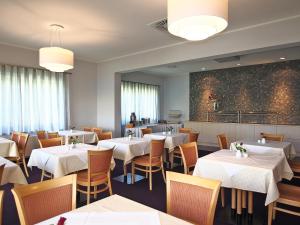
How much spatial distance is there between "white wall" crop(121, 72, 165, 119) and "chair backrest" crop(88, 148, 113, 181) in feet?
17.5

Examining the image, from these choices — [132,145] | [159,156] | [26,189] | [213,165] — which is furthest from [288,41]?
[26,189]

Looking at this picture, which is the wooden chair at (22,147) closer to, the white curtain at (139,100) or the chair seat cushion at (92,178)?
the chair seat cushion at (92,178)

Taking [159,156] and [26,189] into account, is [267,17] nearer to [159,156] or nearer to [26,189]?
[159,156]

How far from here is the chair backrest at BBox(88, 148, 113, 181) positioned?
2.71 meters

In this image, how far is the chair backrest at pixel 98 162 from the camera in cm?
271

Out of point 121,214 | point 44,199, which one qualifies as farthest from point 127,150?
point 121,214

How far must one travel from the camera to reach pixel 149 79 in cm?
905

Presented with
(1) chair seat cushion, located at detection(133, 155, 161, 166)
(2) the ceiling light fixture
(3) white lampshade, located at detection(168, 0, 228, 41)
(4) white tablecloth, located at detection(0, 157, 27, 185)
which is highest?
(2) the ceiling light fixture

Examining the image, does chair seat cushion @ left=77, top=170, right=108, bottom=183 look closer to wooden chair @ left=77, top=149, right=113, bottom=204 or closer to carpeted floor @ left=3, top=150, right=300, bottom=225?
wooden chair @ left=77, top=149, right=113, bottom=204

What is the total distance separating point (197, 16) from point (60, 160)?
7.64ft

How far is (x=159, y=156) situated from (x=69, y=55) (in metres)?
2.35

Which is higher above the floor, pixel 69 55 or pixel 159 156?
pixel 69 55

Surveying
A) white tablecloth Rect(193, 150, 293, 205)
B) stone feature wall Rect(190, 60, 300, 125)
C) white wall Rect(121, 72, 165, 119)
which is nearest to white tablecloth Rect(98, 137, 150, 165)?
white tablecloth Rect(193, 150, 293, 205)

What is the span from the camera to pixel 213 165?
8.45ft
